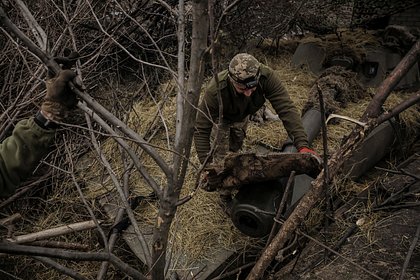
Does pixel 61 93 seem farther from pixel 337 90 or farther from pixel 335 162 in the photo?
pixel 337 90

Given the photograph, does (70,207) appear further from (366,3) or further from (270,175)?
(366,3)

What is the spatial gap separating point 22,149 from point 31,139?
0.08 metres

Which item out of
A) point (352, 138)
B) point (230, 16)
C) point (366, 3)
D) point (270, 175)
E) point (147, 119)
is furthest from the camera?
point (366, 3)

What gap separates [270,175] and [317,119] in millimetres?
2116

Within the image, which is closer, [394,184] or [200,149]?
[200,149]

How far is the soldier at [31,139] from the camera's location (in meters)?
2.14

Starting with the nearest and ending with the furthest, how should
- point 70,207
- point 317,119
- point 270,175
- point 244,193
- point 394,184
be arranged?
1. point 270,175
2. point 244,193
3. point 394,184
4. point 70,207
5. point 317,119

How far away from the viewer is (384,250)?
3.39 m

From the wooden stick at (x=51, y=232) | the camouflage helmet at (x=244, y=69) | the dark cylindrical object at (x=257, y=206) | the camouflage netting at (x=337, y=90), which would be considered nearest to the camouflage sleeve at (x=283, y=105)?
the camouflage helmet at (x=244, y=69)

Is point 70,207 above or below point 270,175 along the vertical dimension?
below

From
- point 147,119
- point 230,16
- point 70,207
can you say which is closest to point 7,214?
point 70,207

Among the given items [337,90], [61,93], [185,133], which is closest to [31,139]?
[61,93]

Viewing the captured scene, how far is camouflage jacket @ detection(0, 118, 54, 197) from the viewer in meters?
2.28

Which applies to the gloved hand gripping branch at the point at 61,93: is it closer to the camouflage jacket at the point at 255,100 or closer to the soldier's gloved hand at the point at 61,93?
the soldier's gloved hand at the point at 61,93
